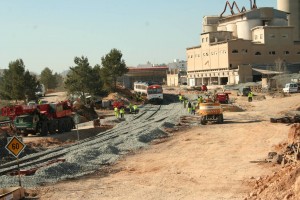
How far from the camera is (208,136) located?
104ft

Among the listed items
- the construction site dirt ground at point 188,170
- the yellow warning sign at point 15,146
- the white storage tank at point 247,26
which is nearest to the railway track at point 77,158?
the construction site dirt ground at point 188,170

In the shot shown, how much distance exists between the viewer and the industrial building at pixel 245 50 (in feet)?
306

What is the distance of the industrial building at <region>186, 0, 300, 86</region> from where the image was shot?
93188mm

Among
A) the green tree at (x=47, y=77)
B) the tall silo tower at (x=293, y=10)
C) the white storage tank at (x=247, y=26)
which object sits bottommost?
the green tree at (x=47, y=77)

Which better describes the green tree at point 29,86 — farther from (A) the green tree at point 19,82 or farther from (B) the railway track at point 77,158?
(B) the railway track at point 77,158

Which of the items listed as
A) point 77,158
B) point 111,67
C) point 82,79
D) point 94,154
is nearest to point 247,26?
point 111,67

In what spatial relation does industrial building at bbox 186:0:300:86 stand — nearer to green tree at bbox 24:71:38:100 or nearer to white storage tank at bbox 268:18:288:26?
white storage tank at bbox 268:18:288:26

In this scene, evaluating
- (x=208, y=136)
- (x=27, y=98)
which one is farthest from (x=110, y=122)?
(x=27, y=98)

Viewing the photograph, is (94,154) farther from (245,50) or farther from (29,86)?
(245,50)

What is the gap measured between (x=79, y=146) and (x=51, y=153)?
2619 mm

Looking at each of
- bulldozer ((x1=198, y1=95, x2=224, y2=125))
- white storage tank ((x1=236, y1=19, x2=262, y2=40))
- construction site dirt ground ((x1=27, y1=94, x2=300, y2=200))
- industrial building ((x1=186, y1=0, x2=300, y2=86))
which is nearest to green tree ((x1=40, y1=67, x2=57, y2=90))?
industrial building ((x1=186, y1=0, x2=300, y2=86))

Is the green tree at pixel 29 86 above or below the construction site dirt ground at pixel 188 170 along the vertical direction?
above

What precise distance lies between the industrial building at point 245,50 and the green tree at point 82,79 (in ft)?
124

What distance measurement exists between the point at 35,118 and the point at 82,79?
27.4m
